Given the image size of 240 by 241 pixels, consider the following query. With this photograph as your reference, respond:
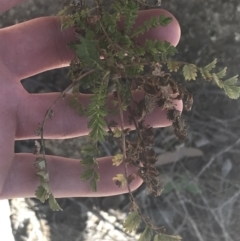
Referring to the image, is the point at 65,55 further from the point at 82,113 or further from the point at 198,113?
the point at 198,113

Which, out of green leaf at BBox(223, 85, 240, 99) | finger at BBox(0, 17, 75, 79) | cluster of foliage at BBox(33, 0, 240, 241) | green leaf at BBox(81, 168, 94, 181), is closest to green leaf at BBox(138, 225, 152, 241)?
cluster of foliage at BBox(33, 0, 240, 241)

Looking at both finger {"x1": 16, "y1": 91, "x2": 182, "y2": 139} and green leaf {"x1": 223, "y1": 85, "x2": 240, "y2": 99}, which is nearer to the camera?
green leaf {"x1": 223, "y1": 85, "x2": 240, "y2": 99}

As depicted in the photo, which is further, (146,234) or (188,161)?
(188,161)

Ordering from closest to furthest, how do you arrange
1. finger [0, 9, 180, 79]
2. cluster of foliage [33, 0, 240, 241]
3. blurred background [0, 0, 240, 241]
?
cluster of foliage [33, 0, 240, 241] < finger [0, 9, 180, 79] < blurred background [0, 0, 240, 241]

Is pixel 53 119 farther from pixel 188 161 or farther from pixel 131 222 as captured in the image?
pixel 188 161

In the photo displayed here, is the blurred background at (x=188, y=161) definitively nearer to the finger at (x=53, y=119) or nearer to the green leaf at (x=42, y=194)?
the finger at (x=53, y=119)

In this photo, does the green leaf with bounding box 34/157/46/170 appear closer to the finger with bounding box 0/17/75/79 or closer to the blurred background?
the finger with bounding box 0/17/75/79

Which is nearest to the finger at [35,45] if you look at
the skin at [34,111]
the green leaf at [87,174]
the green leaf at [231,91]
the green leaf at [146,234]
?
the skin at [34,111]

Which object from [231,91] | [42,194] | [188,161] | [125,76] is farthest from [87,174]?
[188,161]
